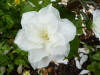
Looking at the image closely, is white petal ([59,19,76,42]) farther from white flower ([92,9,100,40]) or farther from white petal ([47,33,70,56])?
white flower ([92,9,100,40])

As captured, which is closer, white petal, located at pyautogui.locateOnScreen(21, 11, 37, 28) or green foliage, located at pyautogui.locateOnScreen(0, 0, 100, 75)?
white petal, located at pyautogui.locateOnScreen(21, 11, 37, 28)

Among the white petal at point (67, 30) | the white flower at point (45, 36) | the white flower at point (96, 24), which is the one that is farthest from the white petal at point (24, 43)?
the white flower at point (96, 24)

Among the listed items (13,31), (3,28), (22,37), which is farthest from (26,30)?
(3,28)

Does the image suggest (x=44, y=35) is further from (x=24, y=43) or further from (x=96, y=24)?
(x=96, y=24)

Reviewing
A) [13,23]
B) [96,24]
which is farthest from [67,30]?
[13,23]

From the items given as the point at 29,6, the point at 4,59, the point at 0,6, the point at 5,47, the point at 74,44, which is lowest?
the point at 4,59

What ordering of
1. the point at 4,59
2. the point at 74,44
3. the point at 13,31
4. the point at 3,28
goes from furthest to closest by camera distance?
the point at 4,59 < the point at 3,28 < the point at 13,31 < the point at 74,44

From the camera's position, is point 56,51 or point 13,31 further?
point 13,31

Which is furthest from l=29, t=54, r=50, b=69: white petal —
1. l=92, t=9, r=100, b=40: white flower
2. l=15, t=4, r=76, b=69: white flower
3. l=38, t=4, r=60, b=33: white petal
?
l=92, t=9, r=100, b=40: white flower

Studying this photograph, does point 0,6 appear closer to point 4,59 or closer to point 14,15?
point 14,15
